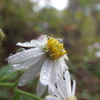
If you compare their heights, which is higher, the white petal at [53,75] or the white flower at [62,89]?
the white petal at [53,75]

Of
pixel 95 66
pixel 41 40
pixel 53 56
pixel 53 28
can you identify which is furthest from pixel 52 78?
pixel 53 28

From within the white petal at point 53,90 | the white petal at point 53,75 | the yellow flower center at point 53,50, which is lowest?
the white petal at point 53,90

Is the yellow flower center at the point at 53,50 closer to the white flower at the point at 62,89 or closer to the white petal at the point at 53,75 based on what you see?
the white petal at the point at 53,75

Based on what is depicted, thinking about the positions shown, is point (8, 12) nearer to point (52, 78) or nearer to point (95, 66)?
point (95, 66)

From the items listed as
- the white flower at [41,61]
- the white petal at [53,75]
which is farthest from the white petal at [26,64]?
the white petal at [53,75]

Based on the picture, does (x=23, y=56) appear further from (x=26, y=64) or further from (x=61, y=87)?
(x=61, y=87)

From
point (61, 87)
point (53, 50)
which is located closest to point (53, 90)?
point (61, 87)
